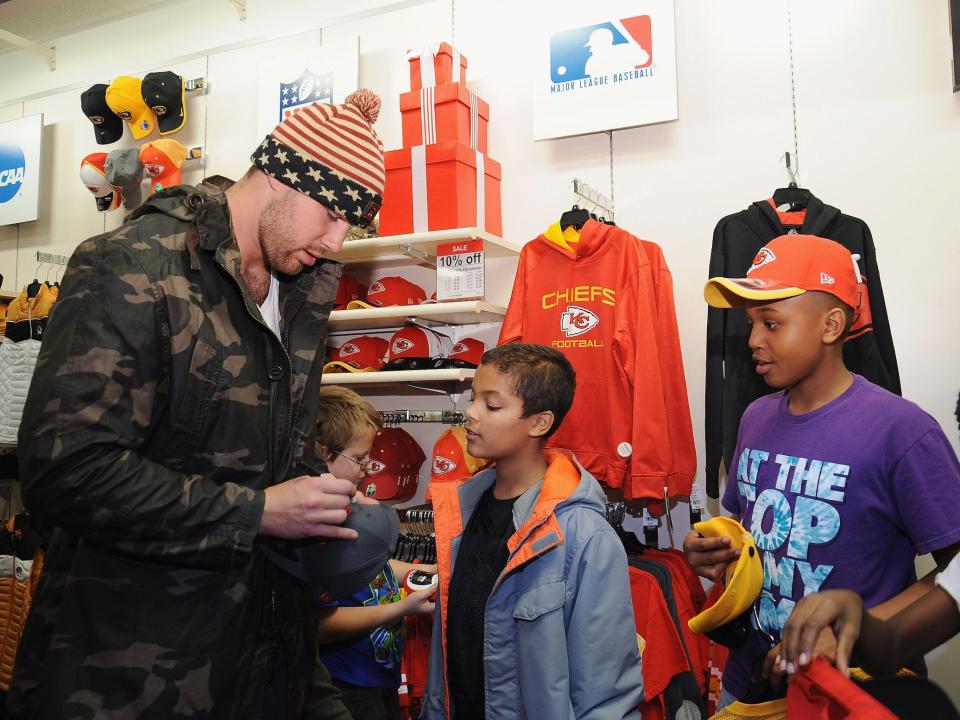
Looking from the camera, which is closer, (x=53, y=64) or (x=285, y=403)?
(x=285, y=403)

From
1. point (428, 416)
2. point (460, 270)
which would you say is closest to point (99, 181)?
point (460, 270)

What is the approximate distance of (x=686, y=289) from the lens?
3.44 meters

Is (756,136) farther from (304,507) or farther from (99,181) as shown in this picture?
(99,181)

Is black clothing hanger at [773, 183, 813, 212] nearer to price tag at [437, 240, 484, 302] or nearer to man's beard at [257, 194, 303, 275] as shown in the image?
price tag at [437, 240, 484, 302]

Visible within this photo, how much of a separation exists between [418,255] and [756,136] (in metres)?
1.55

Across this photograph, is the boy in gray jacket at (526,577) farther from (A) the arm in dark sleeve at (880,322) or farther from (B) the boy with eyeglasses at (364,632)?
(A) the arm in dark sleeve at (880,322)

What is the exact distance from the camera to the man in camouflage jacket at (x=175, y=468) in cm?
122

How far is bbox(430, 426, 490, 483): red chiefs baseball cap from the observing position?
3.33 m

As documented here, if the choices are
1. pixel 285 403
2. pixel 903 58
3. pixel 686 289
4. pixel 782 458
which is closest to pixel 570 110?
pixel 686 289

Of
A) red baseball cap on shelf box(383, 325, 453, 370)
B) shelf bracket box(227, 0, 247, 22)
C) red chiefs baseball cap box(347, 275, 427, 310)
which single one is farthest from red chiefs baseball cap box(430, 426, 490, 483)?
shelf bracket box(227, 0, 247, 22)

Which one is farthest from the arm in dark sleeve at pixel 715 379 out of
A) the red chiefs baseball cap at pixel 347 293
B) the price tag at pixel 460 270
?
the red chiefs baseball cap at pixel 347 293

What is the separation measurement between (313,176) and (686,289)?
2237 mm

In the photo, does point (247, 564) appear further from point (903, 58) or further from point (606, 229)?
point (903, 58)

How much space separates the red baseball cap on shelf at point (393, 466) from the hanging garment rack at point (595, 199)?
1.36 m
